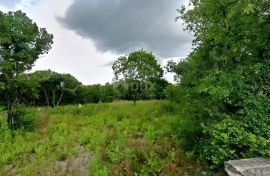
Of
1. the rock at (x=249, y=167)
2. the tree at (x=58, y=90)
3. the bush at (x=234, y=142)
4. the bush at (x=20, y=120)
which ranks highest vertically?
the tree at (x=58, y=90)

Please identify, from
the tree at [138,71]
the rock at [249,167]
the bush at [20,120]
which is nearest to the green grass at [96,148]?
the bush at [20,120]

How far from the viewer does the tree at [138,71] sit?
28.3 metres

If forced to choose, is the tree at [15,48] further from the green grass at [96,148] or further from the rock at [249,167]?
the rock at [249,167]

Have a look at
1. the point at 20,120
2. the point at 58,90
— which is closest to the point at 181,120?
the point at 20,120

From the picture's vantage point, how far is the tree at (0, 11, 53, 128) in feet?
51.7

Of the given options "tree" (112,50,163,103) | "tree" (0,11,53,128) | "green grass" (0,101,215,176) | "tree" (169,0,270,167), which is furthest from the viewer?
"tree" (112,50,163,103)

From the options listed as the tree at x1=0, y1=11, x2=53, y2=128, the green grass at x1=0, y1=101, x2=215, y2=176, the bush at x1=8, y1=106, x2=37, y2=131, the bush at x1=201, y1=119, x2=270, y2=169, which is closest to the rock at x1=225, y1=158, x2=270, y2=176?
the bush at x1=201, y1=119, x2=270, y2=169

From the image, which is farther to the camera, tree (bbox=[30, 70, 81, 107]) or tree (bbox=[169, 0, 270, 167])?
tree (bbox=[30, 70, 81, 107])

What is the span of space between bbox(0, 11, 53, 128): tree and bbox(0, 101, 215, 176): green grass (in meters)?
2.12

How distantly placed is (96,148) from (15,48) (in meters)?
8.87

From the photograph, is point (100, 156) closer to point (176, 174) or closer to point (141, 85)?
point (176, 174)

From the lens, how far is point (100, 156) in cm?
1090

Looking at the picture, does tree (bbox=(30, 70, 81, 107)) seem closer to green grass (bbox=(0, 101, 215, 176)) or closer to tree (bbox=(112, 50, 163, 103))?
tree (bbox=(112, 50, 163, 103))

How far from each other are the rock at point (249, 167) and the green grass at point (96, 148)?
2.07 metres
